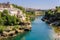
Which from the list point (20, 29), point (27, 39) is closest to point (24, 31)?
point (20, 29)

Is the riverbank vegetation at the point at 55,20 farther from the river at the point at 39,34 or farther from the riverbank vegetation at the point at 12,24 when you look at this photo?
the riverbank vegetation at the point at 12,24

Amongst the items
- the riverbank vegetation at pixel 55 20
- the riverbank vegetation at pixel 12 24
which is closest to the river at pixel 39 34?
the riverbank vegetation at pixel 12 24

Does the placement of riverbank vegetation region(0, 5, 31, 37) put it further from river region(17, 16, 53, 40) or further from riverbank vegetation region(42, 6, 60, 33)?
riverbank vegetation region(42, 6, 60, 33)

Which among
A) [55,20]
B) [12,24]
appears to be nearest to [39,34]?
[12,24]

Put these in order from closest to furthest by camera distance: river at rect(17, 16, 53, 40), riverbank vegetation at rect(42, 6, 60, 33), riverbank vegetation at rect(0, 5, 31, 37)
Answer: river at rect(17, 16, 53, 40) → riverbank vegetation at rect(0, 5, 31, 37) → riverbank vegetation at rect(42, 6, 60, 33)

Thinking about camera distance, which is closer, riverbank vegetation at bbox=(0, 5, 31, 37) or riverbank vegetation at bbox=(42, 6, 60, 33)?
riverbank vegetation at bbox=(0, 5, 31, 37)

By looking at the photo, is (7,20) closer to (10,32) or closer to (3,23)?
(3,23)

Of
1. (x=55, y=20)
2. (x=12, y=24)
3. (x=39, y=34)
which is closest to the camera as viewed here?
(x=39, y=34)

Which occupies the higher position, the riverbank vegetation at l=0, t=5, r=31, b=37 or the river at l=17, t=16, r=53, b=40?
the riverbank vegetation at l=0, t=5, r=31, b=37

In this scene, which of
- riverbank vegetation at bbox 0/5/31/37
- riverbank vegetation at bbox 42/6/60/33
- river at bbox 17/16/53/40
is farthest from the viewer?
riverbank vegetation at bbox 42/6/60/33

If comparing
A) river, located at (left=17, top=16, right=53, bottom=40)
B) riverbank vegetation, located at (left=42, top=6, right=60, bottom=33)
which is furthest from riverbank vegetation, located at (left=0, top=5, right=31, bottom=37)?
riverbank vegetation, located at (left=42, top=6, right=60, bottom=33)

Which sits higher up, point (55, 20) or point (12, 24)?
point (12, 24)

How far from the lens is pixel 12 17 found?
3894 cm

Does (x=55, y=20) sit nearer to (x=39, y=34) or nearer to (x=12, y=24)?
(x=12, y=24)
